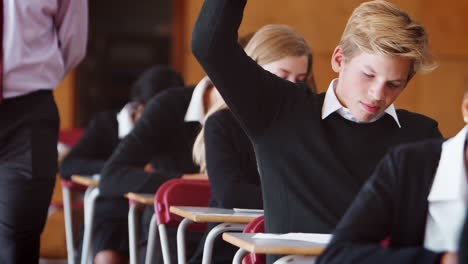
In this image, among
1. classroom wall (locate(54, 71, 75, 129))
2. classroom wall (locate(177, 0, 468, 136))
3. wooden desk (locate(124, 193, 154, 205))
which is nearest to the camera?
wooden desk (locate(124, 193, 154, 205))

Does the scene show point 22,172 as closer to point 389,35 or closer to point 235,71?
point 235,71

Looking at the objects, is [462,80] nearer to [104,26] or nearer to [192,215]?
[104,26]

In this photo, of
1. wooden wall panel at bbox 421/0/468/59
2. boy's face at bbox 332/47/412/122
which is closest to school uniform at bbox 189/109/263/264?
boy's face at bbox 332/47/412/122

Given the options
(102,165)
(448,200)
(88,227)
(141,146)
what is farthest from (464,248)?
(102,165)

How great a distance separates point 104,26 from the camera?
8.35 meters

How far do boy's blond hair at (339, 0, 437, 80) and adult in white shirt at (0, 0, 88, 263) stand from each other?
0.98 meters

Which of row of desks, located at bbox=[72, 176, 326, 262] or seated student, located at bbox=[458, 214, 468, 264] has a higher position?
seated student, located at bbox=[458, 214, 468, 264]

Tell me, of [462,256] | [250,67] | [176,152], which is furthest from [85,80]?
[462,256]

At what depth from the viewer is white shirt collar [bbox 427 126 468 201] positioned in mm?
1402

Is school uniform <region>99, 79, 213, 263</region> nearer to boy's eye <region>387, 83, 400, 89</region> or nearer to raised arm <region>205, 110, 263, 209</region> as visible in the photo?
raised arm <region>205, 110, 263, 209</region>

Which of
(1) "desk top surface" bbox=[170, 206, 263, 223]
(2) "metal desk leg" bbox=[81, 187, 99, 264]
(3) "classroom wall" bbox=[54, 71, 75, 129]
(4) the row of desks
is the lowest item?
(3) "classroom wall" bbox=[54, 71, 75, 129]

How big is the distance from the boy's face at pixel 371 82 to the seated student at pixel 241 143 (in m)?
0.75

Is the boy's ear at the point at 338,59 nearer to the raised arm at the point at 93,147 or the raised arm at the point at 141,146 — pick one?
the raised arm at the point at 141,146

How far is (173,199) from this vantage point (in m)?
2.81
